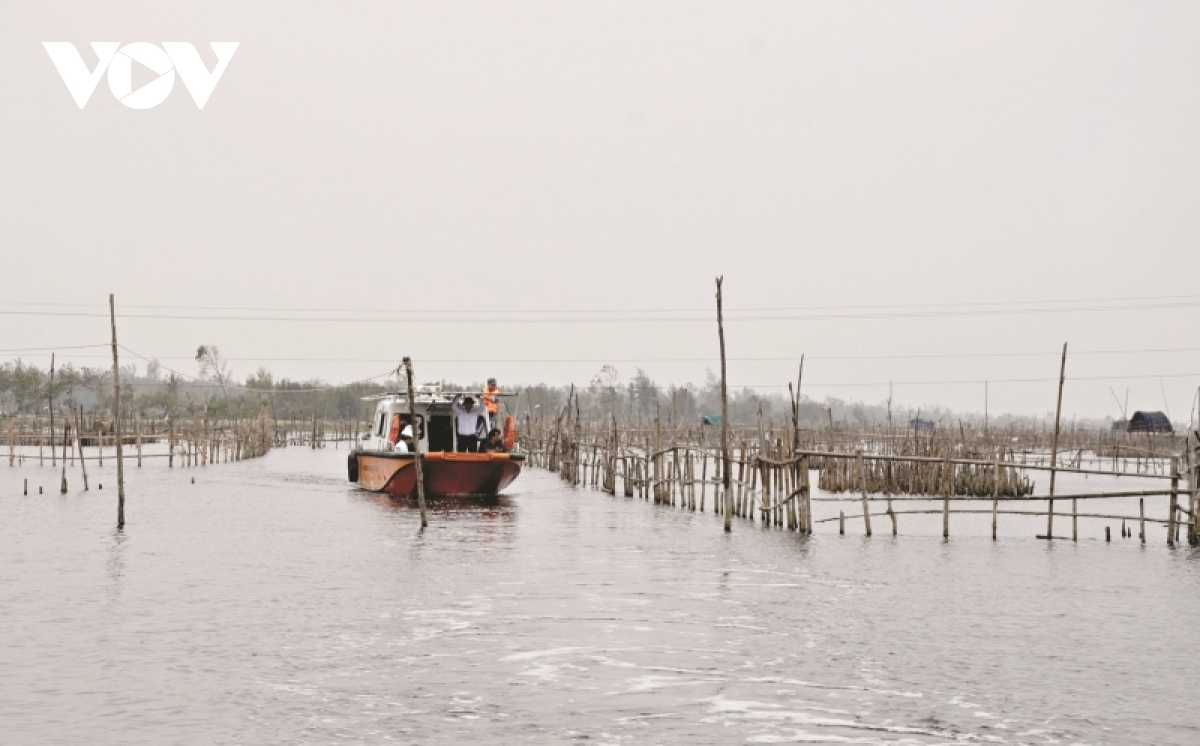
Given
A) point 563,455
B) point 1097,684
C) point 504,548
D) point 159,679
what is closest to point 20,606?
point 159,679

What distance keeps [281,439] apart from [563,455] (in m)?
47.4

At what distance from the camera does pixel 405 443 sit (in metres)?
33.7

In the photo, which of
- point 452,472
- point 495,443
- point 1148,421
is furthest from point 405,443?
point 1148,421

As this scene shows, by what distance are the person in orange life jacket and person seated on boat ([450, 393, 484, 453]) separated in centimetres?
44

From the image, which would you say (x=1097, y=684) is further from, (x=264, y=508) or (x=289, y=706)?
(x=264, y=508)

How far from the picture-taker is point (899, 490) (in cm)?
3616

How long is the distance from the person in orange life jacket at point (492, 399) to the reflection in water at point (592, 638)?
7.81 meters

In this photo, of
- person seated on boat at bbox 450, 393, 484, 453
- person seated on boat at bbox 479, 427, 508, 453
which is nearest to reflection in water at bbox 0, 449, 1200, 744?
person seated on boat at bbox 479, 427, 508, 453

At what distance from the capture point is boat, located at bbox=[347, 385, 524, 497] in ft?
107

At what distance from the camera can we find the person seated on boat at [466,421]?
33.8m

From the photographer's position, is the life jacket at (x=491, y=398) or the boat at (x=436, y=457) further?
the life jacket at (x=491, y=398)

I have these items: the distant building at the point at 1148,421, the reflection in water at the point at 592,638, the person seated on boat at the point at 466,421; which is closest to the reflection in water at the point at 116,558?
the reflection in water at the point at 592,638

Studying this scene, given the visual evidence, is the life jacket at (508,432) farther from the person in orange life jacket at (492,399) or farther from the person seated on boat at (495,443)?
the person seated on boat at (495,443)

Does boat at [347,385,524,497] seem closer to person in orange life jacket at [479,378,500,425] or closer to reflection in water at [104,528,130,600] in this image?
person in orange life jacket at [479,378,500,425]
